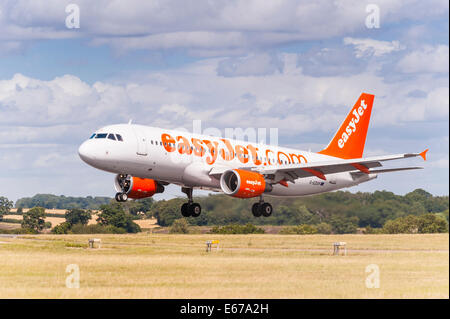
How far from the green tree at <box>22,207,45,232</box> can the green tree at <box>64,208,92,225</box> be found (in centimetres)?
277

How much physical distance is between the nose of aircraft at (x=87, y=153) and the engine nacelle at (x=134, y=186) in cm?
700

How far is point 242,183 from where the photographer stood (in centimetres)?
5556

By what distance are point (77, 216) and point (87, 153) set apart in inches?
1711

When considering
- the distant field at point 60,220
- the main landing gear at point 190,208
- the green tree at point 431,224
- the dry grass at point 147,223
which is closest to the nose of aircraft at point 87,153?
the main landing gear at point 190,208

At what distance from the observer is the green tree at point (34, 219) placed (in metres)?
93.3

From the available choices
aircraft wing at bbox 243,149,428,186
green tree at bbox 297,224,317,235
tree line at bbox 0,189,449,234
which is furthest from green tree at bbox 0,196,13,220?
aircraft wing at bbox 243,149,428,186

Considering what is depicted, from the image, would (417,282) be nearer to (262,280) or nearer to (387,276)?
(387,276)

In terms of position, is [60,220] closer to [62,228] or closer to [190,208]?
[62,228]

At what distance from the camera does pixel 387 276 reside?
54094mm

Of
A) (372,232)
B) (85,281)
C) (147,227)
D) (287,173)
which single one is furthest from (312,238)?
(85,281)

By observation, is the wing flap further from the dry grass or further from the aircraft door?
the dry grass

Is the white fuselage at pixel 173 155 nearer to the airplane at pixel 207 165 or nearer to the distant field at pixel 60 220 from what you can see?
the airplane at pixel 207 165
